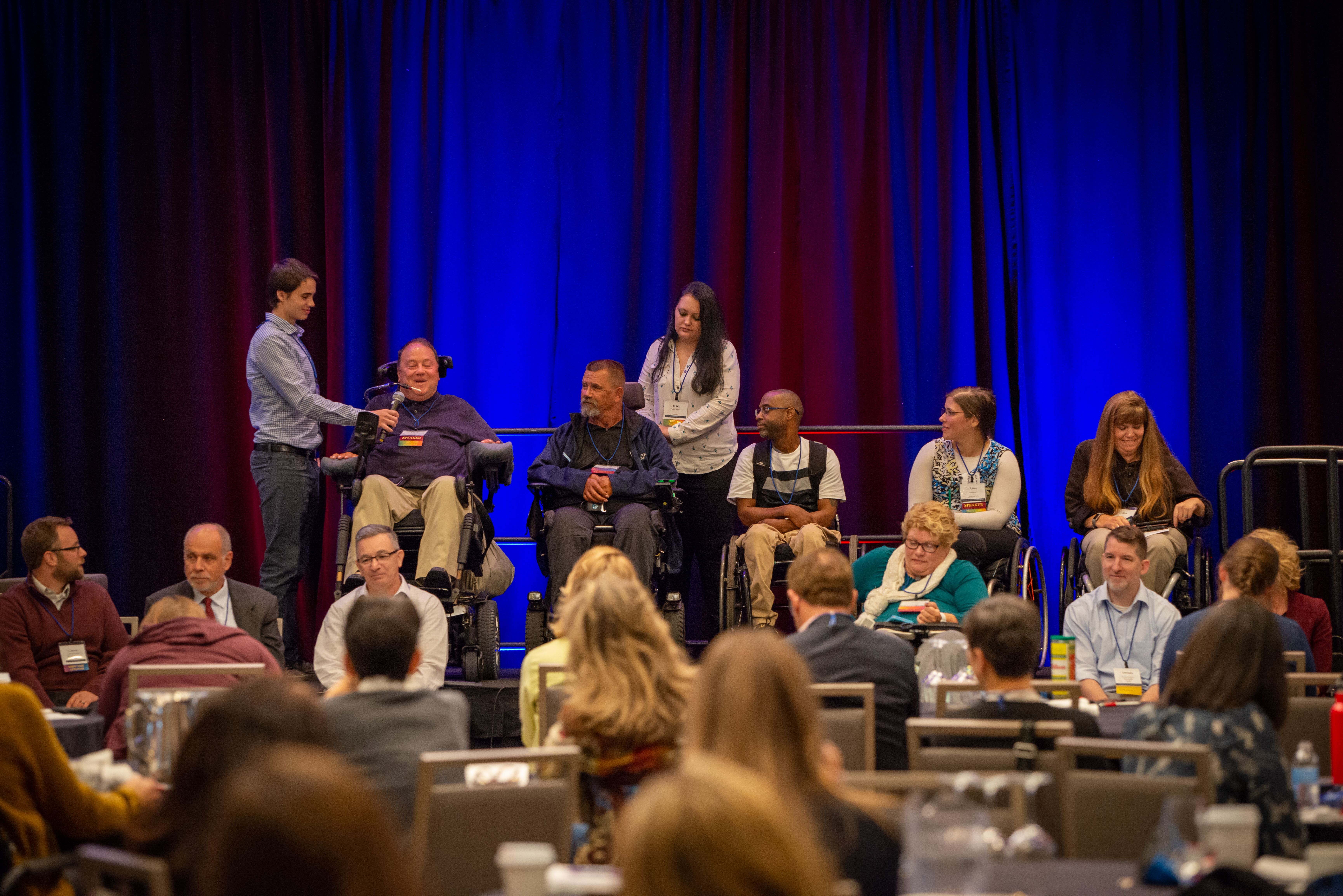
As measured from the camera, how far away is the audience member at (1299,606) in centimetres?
459

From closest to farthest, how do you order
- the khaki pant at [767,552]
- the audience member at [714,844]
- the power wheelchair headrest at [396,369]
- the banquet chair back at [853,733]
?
the audience member at [714,844] → the banquet chair back at [853,733] → the khaki pant at [767,552] → the power wheelchair headrest at [396,369]

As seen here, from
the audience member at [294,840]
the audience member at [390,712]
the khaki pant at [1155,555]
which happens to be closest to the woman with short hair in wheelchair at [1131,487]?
the khaki pant at [1155,555]

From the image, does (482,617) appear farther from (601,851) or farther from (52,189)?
(52,189)

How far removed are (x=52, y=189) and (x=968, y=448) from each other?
205 inches

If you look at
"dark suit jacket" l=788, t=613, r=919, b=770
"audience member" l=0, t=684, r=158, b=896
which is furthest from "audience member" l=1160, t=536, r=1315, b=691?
"audience member" l=0, t=684, r=158, b=896

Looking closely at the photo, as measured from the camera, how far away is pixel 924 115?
718cm

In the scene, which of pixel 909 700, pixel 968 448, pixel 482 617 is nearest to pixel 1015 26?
pixel 968 448

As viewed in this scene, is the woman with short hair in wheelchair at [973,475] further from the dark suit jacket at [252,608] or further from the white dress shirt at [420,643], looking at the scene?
the dark suit jacket at [252,608]

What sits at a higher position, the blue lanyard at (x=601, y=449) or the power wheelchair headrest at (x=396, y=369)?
the power wheelchair headrest at (x=396, y=369)

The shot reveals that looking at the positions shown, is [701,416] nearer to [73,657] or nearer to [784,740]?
[73,657]

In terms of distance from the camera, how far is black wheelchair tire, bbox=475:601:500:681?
5559mm

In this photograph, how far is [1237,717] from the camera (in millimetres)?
2453

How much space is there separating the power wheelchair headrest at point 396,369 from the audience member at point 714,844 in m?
4.82

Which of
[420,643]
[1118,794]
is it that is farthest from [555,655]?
[1118,794]
